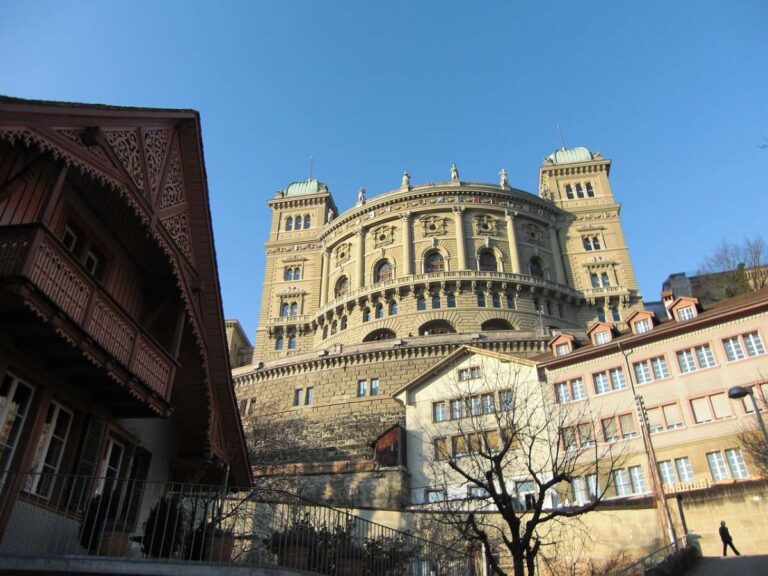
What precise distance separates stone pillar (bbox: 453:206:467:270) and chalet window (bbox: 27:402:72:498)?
54202mm

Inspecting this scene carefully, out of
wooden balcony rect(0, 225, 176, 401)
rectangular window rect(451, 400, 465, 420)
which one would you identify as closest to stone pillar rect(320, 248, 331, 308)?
rectangular window rect(451, 400, 465, 420)

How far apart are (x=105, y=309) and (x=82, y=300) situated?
636 mm

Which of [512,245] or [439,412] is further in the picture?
[512,245]

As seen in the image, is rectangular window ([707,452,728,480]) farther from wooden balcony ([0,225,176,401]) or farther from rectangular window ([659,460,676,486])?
wooden balcony ([0,225,176,401])

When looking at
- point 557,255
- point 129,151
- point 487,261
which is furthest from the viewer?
point 557,255

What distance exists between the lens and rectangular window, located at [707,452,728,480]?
2915 cm

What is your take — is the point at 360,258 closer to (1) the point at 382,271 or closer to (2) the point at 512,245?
(1) the point at 382,271

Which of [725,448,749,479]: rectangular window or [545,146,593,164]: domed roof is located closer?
[725,448,749,479]: rectangular window

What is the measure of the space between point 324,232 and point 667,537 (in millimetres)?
57041

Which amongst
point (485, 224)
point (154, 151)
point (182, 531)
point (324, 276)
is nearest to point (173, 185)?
point (154, 151)

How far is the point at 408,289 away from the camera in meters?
61.7

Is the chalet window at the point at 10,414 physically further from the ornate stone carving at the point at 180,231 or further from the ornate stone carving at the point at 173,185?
the ornate stone carving at the point at 173,185

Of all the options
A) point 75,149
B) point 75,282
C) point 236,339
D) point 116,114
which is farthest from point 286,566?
point 236,339

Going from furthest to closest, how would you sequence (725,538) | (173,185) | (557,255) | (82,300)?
(557,255) → (725,538) → (173,185) → (82,300)
